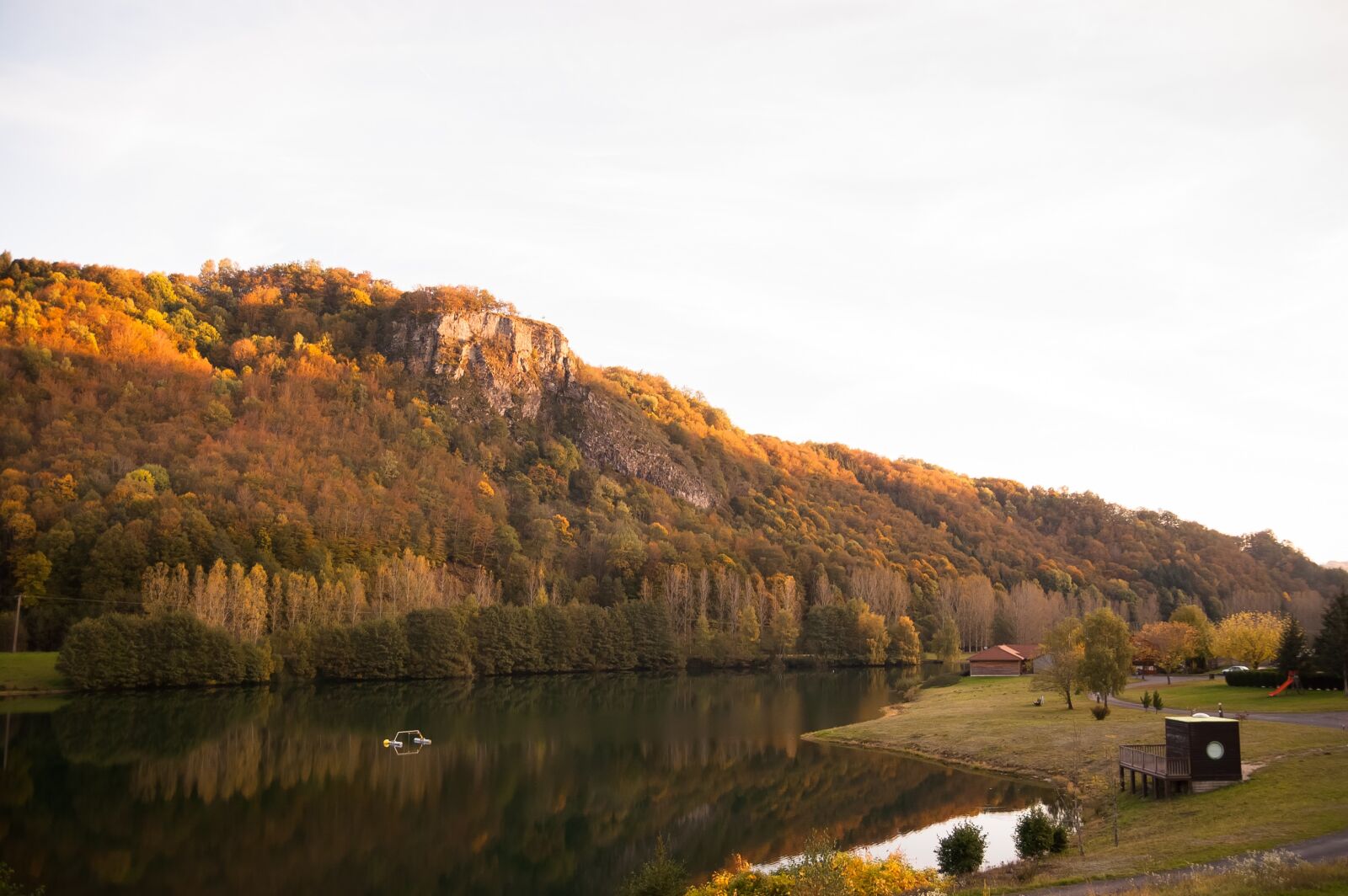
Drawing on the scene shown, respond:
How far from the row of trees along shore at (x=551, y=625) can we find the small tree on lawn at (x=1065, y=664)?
0.38m

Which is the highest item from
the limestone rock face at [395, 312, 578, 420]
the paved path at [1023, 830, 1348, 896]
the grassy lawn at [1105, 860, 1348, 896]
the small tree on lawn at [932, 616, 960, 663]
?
the limestone rock face at [395, 312, 578, 420]

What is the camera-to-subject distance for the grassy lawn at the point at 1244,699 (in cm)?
4438

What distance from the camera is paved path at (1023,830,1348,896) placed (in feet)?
57.1

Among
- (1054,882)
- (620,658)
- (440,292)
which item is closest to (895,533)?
(620,658)

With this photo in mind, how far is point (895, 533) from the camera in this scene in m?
180

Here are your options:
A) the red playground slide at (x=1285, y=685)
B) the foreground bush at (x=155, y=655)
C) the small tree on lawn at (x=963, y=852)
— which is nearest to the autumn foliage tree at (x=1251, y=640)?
the red playground slide at (x=1285, y=685)

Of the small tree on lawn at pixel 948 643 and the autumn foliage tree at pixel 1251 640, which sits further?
the small tree on lawn at pixel 948 643

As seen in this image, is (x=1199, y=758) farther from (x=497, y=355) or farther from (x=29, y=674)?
(x=497, y=355)

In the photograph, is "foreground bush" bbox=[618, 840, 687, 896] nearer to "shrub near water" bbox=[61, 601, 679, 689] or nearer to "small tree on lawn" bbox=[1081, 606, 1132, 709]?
"small tree on lawn" bbox=[1081, 606, 1132, 709]

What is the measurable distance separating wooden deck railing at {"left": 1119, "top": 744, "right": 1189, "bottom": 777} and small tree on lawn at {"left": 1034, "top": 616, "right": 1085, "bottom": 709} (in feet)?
56.5

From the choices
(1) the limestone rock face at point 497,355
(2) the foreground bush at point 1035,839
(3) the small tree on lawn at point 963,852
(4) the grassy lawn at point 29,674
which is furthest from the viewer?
(1) the limestone rock face at point 497,355

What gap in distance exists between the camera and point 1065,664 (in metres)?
53.0

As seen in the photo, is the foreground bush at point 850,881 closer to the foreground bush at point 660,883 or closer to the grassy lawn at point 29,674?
the foreground bush at point 660,883

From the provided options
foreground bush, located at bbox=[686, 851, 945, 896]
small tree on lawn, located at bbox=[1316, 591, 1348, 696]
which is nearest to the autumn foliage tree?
small tree on lawn, located at bbox=[1316, 591, 1348, 696]
